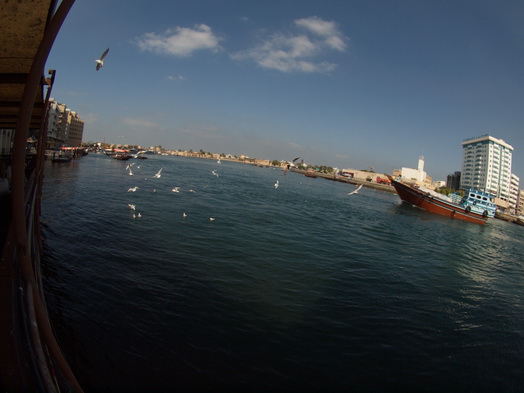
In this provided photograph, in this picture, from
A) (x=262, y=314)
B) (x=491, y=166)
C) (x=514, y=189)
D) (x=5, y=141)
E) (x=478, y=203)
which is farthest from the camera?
(x=514, y=189)

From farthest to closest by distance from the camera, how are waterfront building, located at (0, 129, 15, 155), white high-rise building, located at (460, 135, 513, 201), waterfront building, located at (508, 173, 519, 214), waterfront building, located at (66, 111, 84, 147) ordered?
waterfront building, located at (508, 173, 519, 214), white high-rise building, located at (460, 135, 513, 201), waterfront building, located at (66, 111, 84, 147), waterfront building, located at (0, 129, 15, 155)

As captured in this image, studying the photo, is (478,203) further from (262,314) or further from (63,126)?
(63,126)

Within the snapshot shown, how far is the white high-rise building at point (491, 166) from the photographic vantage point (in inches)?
4711

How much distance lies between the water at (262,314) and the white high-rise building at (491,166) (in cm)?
13276

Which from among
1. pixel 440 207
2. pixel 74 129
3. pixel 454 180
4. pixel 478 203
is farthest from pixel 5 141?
pixel 454 180

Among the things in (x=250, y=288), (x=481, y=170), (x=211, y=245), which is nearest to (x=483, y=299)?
(x=250, y=288)

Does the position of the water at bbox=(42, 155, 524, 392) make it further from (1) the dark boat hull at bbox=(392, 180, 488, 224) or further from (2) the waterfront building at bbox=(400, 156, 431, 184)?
(2) the waterfront building at bbox=(400, 156, 431, 184)

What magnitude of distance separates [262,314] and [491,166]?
493 feet

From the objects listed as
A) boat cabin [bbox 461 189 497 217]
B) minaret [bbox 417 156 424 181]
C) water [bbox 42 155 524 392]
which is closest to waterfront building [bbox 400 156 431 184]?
minaret [bbox 417 156 424 181]

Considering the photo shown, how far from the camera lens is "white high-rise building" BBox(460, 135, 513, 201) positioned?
393 feet

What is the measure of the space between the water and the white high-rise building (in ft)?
436

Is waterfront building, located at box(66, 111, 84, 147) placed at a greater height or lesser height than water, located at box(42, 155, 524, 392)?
greater

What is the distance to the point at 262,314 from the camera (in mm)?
7723

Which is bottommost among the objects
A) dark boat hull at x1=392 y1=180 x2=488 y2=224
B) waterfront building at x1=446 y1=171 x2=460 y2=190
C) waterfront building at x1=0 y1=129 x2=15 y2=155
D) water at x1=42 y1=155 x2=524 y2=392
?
water at x1=42 y1=155 x2=524 y2=392
